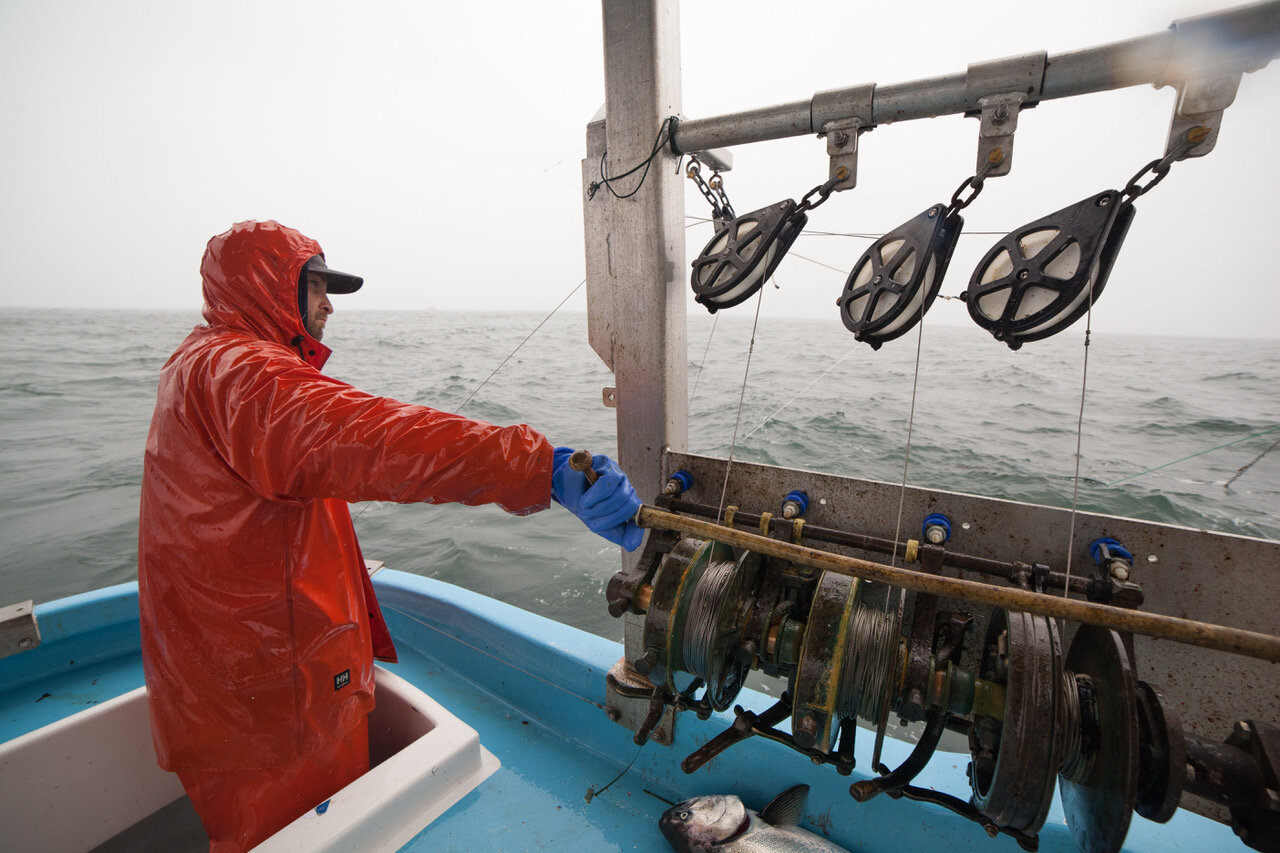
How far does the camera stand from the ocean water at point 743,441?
5.92 meters

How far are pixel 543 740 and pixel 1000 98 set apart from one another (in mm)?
3093

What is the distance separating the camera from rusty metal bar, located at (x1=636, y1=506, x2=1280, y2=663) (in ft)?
3.30

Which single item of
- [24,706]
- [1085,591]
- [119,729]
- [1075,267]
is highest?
[1075,267]

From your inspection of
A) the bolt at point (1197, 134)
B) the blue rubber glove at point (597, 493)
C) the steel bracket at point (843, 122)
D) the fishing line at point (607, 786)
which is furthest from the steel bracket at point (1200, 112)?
the fishing line at point (607, 786)

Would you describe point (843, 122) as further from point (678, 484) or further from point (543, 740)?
point (543, 740)

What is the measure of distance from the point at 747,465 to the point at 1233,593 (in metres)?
1.37

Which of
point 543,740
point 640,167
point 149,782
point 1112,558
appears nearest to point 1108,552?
point 1112,558

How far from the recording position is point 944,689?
1251mm

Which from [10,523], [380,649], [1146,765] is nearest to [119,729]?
[380,649]

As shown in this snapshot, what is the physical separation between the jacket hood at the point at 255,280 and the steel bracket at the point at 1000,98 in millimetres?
2045

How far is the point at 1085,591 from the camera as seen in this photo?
151 centimetres

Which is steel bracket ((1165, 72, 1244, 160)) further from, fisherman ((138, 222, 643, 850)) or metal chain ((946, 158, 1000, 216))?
fisherman ((138, 222, 643, 850))

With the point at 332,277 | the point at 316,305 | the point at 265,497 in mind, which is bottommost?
the point at 265,497

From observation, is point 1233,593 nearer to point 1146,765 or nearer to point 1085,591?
point 1085,591
